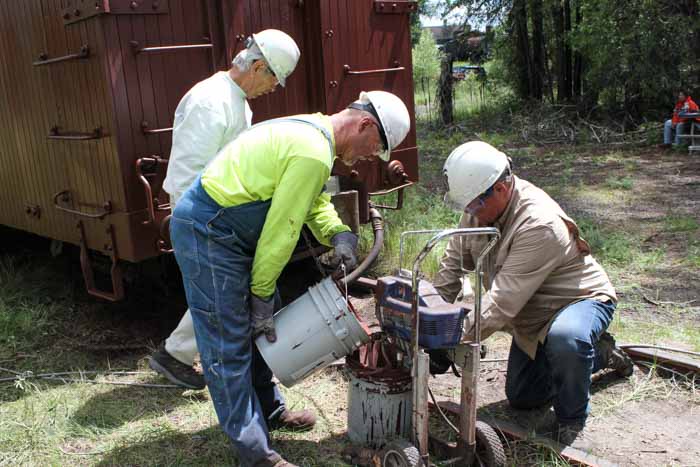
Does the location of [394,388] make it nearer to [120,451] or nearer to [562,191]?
[120,451]

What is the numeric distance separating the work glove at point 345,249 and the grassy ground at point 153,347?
96 centimetres

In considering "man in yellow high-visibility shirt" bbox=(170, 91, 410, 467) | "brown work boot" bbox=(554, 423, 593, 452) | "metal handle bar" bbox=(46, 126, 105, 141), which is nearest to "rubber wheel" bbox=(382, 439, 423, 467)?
"man in yellow high-visibility shirt" bbox=(170, 91, 410, 467)

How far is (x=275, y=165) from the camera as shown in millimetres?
2689

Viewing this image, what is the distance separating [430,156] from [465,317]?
433 inches

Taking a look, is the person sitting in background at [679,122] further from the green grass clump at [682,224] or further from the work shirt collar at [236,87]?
the work shirt collar at [236,87]

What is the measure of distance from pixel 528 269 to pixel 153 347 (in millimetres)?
2947

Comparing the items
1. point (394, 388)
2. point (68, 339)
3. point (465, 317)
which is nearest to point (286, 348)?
point (394, 388)

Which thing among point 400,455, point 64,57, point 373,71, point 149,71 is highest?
point 64,57

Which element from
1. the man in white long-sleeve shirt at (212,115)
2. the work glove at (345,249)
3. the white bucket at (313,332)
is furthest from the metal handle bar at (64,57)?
the white bucket at (313,332)

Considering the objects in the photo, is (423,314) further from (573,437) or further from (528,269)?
(573,437)

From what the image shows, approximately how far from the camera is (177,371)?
3836 mm

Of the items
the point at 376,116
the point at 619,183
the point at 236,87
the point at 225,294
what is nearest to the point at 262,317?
the point at 225,294

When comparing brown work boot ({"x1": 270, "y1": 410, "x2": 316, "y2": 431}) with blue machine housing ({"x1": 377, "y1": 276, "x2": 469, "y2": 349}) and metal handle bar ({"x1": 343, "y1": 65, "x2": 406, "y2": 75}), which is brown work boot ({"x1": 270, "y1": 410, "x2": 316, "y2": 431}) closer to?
blue machine housing ({"x1": 377, "y1": 276, "x2": 469, "y2": 349})

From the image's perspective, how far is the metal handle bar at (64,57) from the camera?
3.93 metres
